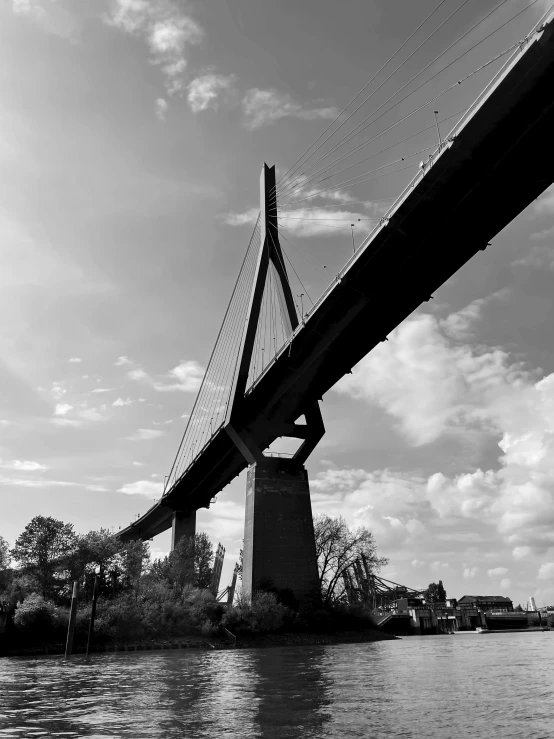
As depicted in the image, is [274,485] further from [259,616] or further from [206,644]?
[206,644]

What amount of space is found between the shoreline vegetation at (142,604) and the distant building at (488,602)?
83604mm

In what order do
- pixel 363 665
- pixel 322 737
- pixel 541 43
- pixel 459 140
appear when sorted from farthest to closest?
pixel 459 140 < pixel 363 665 < pixel 541 43 < pixel 322 737

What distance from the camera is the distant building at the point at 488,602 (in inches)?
4846

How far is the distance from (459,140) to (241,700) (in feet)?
65.6

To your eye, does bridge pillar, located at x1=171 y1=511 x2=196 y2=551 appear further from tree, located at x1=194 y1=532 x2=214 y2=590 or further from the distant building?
the distant building

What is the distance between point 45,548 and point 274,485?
20.1 metres

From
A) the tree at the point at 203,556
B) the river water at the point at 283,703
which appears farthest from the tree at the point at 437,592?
the river water at the point at 283,703

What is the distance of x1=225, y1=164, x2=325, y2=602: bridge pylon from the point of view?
38719mm

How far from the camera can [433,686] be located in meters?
13.9

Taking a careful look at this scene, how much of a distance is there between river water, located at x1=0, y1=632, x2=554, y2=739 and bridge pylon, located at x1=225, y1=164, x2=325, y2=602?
2023 cm

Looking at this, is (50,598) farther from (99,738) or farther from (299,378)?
(99,738)

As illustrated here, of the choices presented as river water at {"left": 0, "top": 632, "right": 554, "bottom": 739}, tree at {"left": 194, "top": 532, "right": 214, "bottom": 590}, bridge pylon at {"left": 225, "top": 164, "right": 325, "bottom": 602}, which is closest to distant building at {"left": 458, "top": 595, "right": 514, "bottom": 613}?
tree at {"left": 194, "top": 532, "right": 214, "bottom": 590}

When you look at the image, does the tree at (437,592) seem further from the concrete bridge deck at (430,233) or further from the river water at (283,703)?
the river water at (283,703)

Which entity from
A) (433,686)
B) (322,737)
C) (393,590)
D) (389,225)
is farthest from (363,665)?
(393,590)
